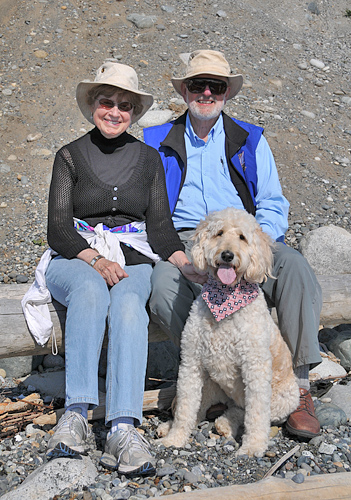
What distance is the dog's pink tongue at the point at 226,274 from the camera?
361cm

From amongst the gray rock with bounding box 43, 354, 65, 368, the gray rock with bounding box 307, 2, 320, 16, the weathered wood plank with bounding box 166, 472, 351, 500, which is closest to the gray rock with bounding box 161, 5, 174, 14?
the gray rock with bounding box 307, 2, 320, 16

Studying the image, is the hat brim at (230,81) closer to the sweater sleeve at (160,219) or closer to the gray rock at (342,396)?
the sweater sleeve at (160,219)

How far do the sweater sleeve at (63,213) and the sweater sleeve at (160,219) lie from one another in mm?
596

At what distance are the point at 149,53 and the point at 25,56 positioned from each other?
2.66m

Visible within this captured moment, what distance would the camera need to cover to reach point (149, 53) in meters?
11.7

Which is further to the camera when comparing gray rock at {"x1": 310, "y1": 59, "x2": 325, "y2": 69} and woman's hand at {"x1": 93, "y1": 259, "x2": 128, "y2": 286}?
gray rock at {"x1": 310, "y1": 59, "x2": 325, "y2": 69}

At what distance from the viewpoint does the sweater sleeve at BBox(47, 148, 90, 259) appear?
416 centimetres

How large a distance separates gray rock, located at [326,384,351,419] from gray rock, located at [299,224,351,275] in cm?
223

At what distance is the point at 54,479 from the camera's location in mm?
3107

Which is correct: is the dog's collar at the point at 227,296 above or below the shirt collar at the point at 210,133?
below

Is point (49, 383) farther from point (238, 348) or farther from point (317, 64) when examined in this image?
point (317, 64)

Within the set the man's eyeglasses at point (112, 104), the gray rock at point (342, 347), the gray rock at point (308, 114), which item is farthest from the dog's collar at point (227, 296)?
the gray rock at point (308, 114)

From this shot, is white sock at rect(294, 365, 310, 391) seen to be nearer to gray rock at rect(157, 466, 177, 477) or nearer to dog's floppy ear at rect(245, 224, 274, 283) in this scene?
dog's floppy ear at rect(245, 224, 274, 283)

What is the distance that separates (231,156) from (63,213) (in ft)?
5.52
